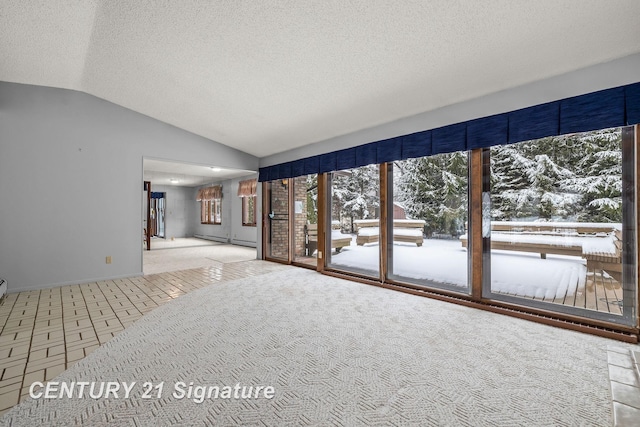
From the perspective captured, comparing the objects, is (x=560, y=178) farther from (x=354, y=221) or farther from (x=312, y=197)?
(x=312, y=197)

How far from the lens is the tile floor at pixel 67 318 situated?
1988mm

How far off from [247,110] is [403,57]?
251 centimetres

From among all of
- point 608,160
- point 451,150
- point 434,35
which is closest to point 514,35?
point 434,35

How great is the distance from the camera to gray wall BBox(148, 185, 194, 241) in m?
11.5

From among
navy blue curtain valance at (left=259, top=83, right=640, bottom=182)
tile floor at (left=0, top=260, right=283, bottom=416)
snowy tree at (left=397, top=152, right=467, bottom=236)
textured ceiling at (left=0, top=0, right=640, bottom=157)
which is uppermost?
textured ceiling at (left=0, top=0, right=640, bottom=157)

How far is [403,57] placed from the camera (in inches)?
106

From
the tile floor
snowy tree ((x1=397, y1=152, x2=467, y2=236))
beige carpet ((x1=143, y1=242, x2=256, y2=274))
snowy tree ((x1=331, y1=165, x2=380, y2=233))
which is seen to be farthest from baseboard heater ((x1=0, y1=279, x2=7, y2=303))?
snowy tree ((x1=397, y1=152, x2=467, y2=236))

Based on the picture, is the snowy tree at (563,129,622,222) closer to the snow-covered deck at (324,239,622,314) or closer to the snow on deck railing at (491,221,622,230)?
the snow on deck railing at (491,221,622,230)

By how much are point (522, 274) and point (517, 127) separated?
167cm

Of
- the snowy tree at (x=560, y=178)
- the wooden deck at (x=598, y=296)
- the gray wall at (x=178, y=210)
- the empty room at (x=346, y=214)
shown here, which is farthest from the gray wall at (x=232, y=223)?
the wooden deck at (x=598, y=296)

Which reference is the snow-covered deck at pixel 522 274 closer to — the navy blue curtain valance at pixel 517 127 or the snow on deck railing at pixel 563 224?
the snow on deck railing at pixel 563 224

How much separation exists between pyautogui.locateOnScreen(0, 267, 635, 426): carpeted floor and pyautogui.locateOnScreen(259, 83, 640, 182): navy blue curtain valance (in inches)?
75.8

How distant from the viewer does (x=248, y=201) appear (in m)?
8.71

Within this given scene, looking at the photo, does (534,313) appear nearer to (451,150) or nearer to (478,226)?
(478,226)
